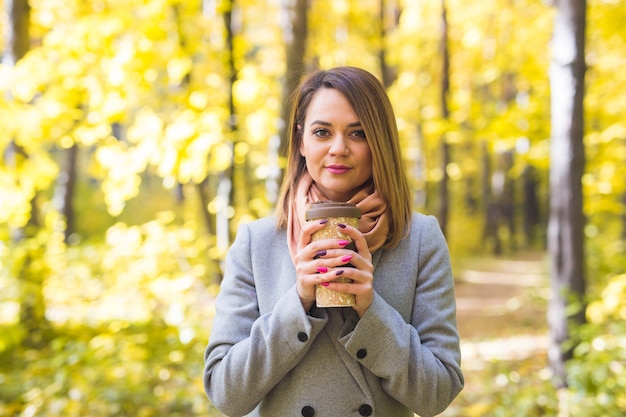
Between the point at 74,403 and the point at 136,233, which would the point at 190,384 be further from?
the point at 136,233

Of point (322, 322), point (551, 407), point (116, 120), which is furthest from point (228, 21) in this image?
point (322, 322)

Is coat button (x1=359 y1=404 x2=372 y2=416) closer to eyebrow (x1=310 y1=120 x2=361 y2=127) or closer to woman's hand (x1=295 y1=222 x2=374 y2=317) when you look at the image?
woman's hand (x1=295 y1=222 x2=374 y2=317)

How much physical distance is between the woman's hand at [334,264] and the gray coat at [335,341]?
0.08 metres

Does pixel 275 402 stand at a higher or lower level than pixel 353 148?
lower

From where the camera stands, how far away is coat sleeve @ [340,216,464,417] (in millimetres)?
1394

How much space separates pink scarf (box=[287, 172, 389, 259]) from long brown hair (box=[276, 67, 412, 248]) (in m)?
0.04

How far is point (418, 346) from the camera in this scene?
1438mm

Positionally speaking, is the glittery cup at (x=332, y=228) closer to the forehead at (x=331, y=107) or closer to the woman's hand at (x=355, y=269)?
the woman's hand at (x=355, y=269)

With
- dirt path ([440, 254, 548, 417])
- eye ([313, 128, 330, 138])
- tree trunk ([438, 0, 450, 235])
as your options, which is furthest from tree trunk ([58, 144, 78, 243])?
eye ([313, 128, 330, 138])

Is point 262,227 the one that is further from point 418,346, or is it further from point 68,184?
point 68,184

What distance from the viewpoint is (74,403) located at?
175 inches

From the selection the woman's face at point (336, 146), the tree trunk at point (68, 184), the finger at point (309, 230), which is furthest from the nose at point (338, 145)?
the tree trunk at point (68, 184)

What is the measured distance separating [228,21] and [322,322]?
589 cm

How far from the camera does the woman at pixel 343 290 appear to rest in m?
1.40
